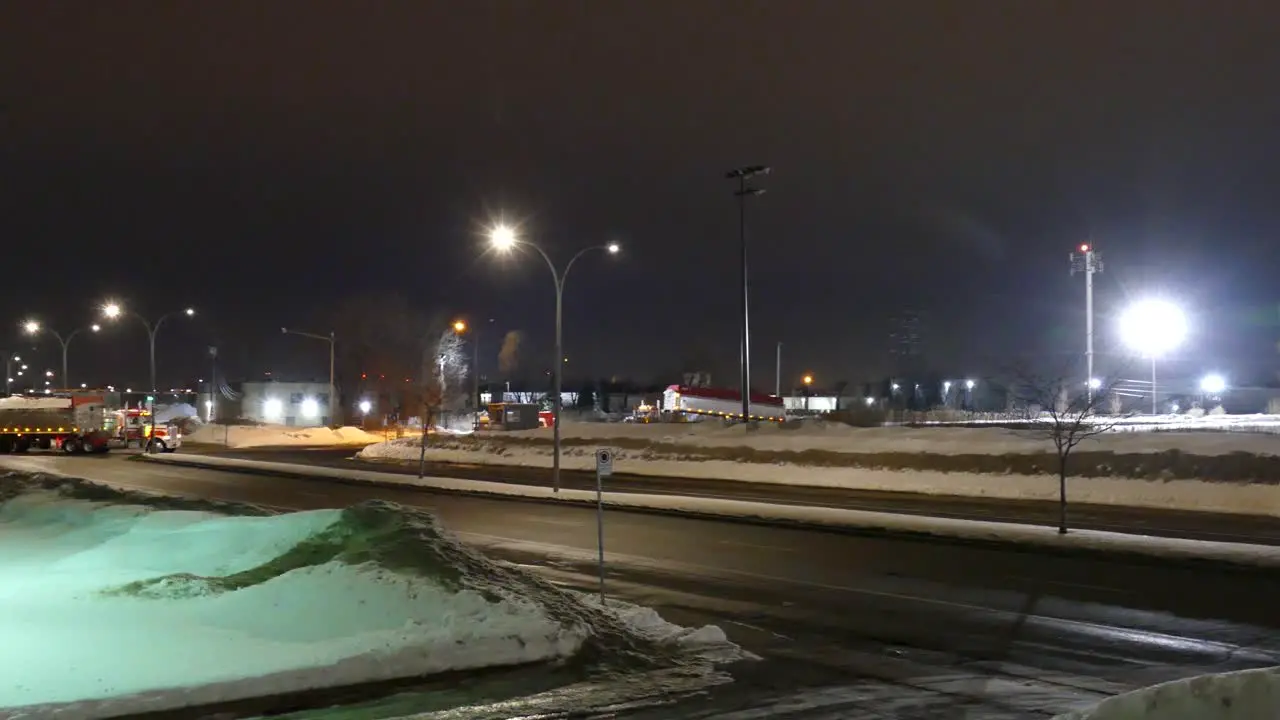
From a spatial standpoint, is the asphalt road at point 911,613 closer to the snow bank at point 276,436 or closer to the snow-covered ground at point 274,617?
the snow-covered ground at point 274,617

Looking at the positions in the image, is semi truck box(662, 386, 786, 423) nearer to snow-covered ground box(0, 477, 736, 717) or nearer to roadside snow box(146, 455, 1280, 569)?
roadside snow box(146, 455, 1280, 569)

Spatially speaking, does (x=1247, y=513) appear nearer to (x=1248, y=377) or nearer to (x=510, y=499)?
(x=510, y=499)

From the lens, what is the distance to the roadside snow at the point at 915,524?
19.3 meters

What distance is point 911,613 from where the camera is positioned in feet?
44.5

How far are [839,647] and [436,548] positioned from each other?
17.0ft

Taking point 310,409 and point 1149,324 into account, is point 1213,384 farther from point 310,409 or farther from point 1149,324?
point 310,409

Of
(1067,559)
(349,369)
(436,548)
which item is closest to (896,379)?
(349,369)

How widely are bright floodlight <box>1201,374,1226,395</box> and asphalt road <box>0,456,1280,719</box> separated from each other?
112296 millimetres

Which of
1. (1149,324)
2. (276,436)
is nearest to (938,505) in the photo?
(1149,324)

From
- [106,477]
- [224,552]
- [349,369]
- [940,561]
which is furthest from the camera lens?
[349,369]

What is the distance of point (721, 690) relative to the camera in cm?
946

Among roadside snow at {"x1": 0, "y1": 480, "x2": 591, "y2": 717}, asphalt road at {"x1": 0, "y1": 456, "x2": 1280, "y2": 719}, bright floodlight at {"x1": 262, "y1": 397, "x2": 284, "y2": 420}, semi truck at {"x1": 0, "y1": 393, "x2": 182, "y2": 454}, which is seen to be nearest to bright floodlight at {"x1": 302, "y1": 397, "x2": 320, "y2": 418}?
bright floodlight at {"x1": 262, "y1": 397, "x2": 284, "y2": 420}

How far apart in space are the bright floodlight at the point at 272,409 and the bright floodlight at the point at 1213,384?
95.7m

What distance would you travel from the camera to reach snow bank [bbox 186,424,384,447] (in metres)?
72.6
